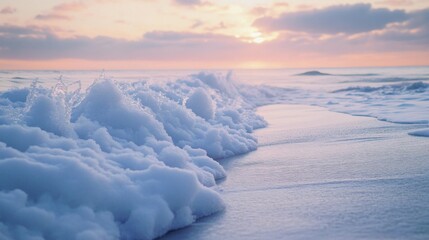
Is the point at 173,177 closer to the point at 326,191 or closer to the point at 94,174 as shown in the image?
the point at 94,174

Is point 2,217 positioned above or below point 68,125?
below

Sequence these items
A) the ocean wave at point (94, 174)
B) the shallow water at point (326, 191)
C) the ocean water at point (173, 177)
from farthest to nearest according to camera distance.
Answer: the shallow water at point (326, 191) → the ocean water at point (173, 177) → the ocean wave at point (94, 174)

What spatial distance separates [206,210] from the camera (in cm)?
442

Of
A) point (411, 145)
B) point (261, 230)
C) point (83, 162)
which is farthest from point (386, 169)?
point (83, 162)

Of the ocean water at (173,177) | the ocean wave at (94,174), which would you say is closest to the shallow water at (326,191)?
the ocean water at (173,177)

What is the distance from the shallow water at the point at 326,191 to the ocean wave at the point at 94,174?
1.00 ft

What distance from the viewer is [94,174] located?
12.8 feet

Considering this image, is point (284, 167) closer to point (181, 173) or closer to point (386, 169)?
point (386, 169)

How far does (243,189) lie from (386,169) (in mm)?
2133

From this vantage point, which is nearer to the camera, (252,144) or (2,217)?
(2,217)

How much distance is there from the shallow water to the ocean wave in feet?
1.00

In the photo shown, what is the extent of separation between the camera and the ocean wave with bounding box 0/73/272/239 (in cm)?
346

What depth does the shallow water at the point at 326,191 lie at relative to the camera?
12.5 ft

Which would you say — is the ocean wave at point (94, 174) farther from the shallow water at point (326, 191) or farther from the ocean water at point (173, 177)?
the shallow water at point (326, 191)
